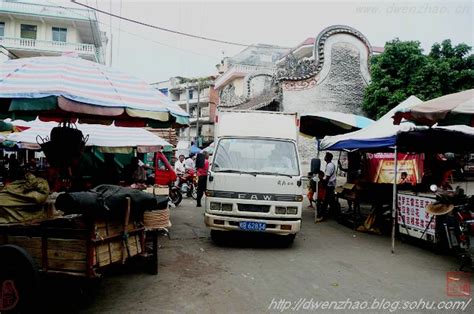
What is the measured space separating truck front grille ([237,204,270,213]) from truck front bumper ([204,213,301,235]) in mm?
165

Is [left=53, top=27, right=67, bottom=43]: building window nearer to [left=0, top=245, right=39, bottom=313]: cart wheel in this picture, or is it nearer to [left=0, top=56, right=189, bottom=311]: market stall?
[left=0, top=56, right=189, bottom=311]: market stall

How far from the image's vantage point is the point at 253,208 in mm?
7281

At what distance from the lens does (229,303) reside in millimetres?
4719

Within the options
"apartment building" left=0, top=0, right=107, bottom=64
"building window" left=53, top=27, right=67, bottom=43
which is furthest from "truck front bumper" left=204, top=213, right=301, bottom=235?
"building window" left=53, top=27, right=67, bottom=43

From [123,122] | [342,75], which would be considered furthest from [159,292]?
[342,75]

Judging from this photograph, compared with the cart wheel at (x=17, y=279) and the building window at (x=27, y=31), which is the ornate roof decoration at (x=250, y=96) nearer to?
the cart wheel at (x=17, y=279)

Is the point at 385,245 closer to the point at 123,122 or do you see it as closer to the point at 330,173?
the point at 330,173

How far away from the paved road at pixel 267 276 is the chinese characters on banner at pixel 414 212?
1.66 feet

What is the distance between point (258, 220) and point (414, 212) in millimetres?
3465

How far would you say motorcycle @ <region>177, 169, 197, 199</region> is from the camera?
54.0 feet

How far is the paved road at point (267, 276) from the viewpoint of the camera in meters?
4.77

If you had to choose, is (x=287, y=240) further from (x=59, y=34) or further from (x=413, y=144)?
(x=59, y=34)

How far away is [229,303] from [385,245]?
4.92 meters

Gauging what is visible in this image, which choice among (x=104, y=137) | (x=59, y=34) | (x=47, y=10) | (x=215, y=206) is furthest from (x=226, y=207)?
(x=59, y=34)
